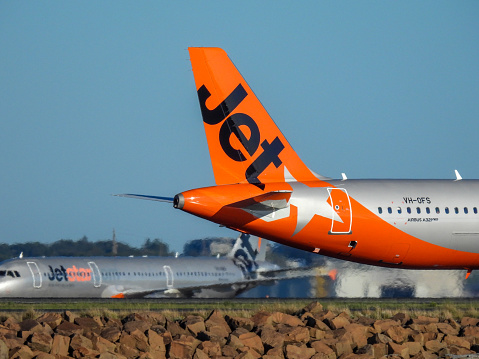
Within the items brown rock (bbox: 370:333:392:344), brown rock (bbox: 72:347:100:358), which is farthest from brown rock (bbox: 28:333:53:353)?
brown rock (bbox: 370:333:392:344)

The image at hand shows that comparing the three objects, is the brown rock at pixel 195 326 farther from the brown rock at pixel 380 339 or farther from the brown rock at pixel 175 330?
the brown rock at pixel 380 339

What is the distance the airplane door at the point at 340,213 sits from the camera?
98.1 feet

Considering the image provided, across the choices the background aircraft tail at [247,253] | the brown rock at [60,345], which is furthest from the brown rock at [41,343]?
→ the background aircraft tail at [247,253]

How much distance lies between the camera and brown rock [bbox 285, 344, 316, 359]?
2094 centimetres

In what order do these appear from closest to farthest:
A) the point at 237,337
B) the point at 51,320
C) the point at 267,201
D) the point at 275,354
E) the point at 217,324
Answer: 1. the point at 275,354
2. the point at 237,337
3. the point at 51,320
4. the point at 217,324
5. the point at 267,201

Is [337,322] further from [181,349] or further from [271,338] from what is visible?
[181,349]

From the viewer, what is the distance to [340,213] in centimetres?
2998

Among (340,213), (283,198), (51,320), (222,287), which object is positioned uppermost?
(283,198)

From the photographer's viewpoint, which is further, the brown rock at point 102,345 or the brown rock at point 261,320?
the brown rock at point 261,320

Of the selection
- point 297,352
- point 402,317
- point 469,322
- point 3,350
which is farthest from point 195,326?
point 469,322

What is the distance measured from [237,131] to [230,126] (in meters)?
0.30

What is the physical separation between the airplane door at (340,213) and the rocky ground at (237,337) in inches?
224

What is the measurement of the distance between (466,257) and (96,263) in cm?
2801

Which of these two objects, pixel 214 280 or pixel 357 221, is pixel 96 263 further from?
pixel 357 221
